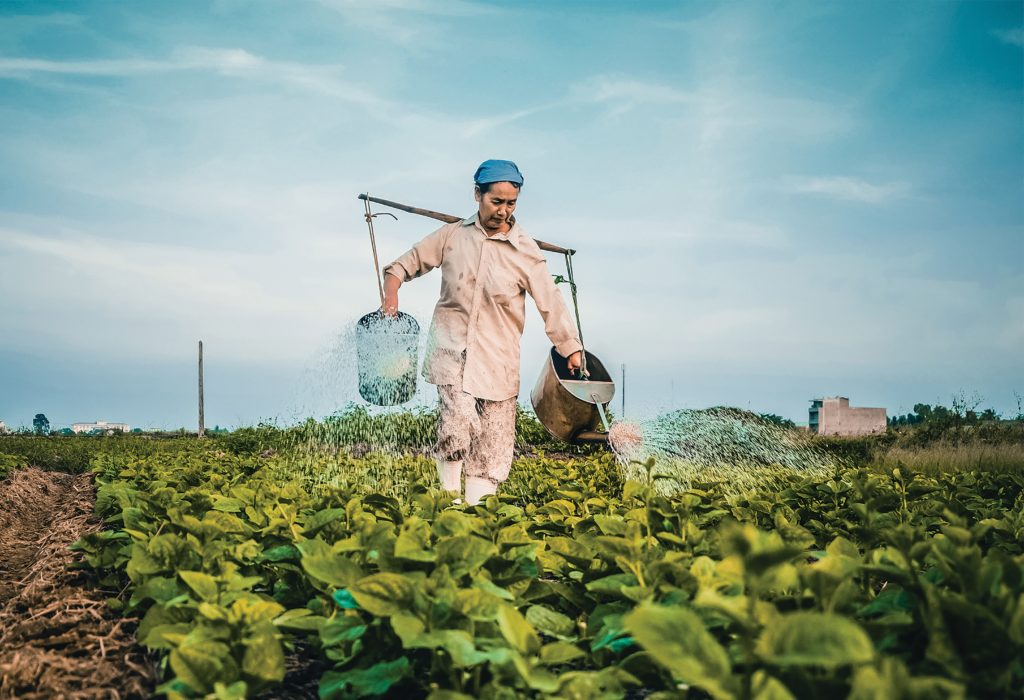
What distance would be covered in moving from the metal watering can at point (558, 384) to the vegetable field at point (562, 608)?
2.73 metres

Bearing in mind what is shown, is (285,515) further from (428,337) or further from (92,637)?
(428,337)

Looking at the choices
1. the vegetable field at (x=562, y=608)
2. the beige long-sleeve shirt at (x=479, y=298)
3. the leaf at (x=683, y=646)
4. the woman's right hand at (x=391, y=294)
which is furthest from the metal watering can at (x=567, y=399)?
the leaf at (x=683, y=646)

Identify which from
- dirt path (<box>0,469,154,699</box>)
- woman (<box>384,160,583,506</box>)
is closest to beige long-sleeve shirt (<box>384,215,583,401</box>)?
woman (<box>384,160,583,506</box>)

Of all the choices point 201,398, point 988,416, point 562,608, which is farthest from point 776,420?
point 201,398

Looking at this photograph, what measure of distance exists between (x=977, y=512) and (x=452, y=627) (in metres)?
2.51

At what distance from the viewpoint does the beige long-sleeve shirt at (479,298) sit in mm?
5145

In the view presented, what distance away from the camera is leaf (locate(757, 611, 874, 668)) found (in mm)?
942

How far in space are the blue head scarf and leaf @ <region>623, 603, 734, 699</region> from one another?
14.1ft

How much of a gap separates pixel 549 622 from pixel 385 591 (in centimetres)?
40

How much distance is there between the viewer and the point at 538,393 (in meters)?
6.22

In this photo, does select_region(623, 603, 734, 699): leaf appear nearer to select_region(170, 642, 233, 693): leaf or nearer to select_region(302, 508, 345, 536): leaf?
select_region(170, 642, 233, 693): leaf

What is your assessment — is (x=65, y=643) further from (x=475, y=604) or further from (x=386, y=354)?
(x=386, y=354)

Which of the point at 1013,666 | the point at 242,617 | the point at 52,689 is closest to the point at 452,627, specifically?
the point at 242,617

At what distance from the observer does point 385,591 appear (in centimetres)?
144
